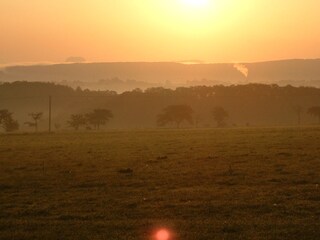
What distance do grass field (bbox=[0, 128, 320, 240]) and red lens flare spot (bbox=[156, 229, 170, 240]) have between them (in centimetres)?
21

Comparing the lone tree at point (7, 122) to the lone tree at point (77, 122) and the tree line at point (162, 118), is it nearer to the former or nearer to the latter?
the tree line at point (162, 118)

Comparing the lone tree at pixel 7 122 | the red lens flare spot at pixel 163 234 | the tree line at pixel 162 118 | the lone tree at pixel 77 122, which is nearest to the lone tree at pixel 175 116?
the tree line at pixel 162 118

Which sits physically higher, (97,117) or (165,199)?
(97,117)

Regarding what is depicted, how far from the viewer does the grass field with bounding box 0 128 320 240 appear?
48.0 ft

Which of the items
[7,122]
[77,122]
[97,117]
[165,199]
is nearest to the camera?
[165,199]

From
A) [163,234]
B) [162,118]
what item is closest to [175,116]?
[162,118]

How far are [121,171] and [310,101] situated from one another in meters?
180

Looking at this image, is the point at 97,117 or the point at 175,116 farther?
the point at 175,116

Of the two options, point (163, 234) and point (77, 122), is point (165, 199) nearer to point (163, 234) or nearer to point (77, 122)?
point (163, 234)

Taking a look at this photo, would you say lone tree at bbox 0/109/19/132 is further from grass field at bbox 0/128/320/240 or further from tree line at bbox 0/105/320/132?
grass field at bbox 0/128/320/240

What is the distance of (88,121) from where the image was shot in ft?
482

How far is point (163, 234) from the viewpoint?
14.2 metres

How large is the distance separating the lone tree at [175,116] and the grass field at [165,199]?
11547 centimetres

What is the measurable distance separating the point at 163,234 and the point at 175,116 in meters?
136
